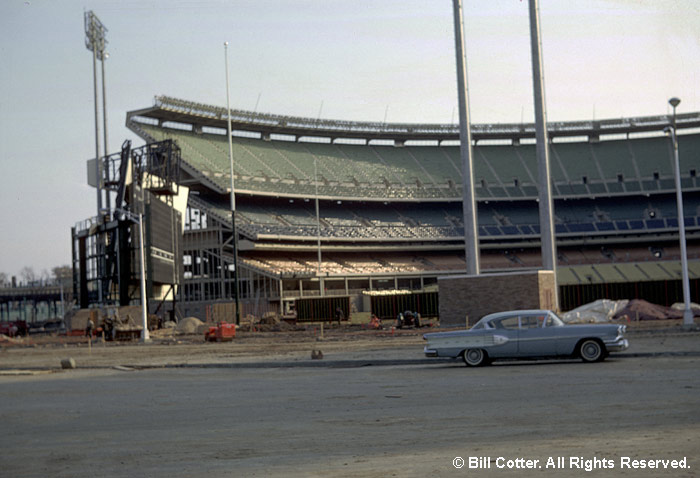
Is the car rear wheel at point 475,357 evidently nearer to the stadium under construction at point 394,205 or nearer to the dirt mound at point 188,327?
the dirt mound at point 188,327

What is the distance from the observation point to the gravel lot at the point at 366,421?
7.89 m

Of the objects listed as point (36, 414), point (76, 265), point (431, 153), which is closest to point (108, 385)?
point (36, 414)

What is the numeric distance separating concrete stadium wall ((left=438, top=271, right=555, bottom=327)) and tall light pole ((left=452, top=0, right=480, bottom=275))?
1.23 metres

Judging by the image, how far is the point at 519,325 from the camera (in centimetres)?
1906

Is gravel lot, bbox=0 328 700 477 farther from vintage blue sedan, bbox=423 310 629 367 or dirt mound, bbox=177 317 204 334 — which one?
dirt mound, bbox=177 317 204 334

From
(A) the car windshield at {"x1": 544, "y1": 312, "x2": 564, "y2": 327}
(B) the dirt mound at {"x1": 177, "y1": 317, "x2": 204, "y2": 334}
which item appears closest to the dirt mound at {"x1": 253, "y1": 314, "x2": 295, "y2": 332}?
(B) the dirt mound at {"x1": 177, "y1": 317, "x2": 204, "y2": 334}

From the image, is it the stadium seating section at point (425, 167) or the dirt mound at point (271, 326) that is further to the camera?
the stadium seating section at point (425, 167)

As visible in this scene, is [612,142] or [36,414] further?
[612,142]

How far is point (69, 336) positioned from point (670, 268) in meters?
57.2

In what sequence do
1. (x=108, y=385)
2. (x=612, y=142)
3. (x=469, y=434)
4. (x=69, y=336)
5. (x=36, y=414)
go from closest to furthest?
(x=469, y=434), (x=36, y=414), (x=108, y=385), (x=69, y=336), (x=612, y=142)

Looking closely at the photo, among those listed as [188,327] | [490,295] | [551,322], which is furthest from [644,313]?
[188,327]

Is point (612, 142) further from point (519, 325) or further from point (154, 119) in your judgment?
point (519, 325)

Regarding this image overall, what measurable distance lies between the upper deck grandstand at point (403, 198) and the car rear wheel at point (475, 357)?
55952 millimetres

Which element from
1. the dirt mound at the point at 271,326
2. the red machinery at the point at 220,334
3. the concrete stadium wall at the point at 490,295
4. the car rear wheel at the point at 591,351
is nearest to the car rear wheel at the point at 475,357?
the car rear wheel at the point at 591,351
